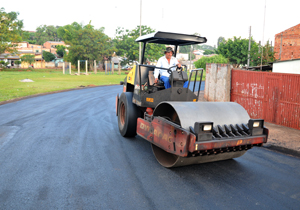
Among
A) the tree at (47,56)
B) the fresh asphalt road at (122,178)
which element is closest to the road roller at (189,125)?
the fresh asphalt road at (122,178)

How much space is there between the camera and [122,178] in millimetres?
4648

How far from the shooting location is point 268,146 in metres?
6.83

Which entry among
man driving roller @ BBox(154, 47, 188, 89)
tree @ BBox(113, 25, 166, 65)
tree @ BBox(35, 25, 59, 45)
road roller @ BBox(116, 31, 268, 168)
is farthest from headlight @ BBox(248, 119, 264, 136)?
tree @ BBox(35, 25, 59, 45)

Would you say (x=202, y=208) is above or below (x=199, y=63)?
below

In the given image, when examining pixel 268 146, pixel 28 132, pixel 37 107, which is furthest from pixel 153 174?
pixel 37 107

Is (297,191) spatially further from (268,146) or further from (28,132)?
(28,132)

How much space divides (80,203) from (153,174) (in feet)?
4.82

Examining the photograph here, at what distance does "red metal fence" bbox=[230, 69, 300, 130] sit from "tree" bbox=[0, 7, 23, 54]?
160 feet

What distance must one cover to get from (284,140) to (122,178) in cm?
478

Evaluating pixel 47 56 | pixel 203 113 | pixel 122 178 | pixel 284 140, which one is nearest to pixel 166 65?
pixel 203 113

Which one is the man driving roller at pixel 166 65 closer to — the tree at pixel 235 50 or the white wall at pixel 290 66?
the white wall at pixel 290 66

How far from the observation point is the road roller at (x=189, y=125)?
4.23 m

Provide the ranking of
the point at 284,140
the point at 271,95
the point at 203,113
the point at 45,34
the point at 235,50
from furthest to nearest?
the point at 45,34
the point at 235,50
the point at 271,95
the point at 284,140
the point at 203,113

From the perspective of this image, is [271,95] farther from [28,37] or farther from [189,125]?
[28,37]
